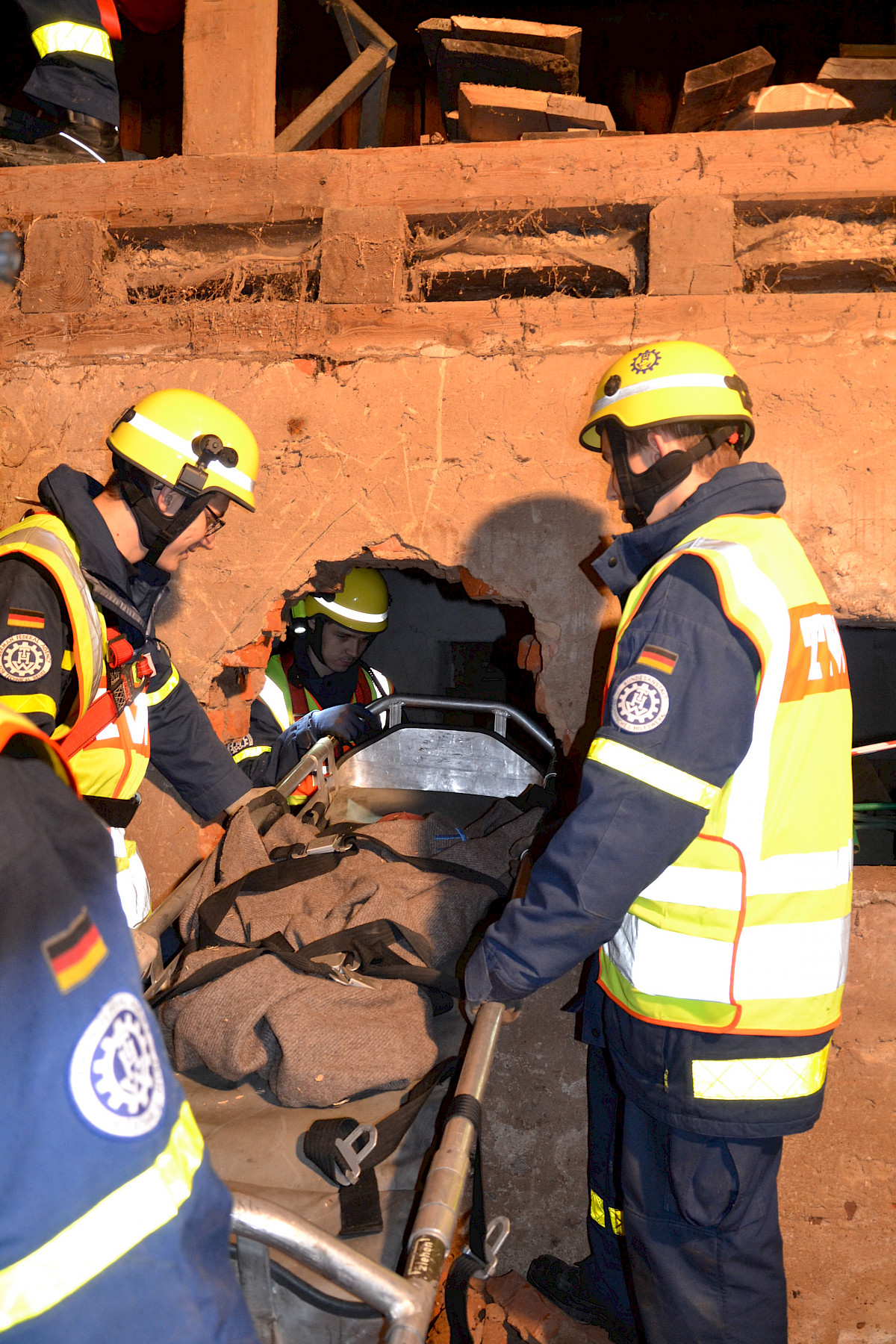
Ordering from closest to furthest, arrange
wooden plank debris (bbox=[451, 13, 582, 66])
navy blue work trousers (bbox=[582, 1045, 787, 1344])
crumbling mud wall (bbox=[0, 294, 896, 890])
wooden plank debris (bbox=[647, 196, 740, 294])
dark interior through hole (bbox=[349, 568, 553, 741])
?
navy blue work trousers (bbox=[582, 1045, 787, 1344]) → crumbling mud wall (bbox=[0, 294, 896, 890]) → wooden plank debris (bbox=[647, 196, 740, 294]) → wooden plank debris (bbox=[451, 13, 582, 66]) → dark interior through hole (bbox=[349, 568, 553, 741])

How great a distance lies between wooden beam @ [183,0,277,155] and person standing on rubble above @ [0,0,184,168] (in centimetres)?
49

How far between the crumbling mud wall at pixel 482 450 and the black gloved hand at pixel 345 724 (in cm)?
85

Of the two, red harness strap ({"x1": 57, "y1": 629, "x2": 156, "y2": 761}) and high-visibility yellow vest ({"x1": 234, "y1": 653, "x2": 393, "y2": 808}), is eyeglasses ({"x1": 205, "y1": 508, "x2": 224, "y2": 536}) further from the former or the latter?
high-visibility yellow vest ({"x1": 234, "y1": 653, "x2": 393, "y2": 808})

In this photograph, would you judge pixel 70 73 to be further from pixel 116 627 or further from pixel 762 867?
pixel 762 867

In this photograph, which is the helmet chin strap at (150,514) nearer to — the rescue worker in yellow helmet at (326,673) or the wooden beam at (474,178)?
the wooden beam at (474,178)

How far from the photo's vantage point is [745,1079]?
1.65m

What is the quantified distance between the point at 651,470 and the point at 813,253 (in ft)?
4.84

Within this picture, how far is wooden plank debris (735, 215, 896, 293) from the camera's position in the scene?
9.17ft

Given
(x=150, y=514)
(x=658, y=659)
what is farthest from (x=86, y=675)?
(x=658, y=659)

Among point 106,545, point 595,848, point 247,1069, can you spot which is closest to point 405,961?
point 247,1069

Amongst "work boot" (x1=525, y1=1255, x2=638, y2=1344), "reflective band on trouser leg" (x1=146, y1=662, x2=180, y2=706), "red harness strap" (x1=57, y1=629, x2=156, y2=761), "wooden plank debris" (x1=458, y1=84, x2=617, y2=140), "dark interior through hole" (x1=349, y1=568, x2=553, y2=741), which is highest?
"wooden plank debris" (x1=458, y1=84, x2=617, y2=140)

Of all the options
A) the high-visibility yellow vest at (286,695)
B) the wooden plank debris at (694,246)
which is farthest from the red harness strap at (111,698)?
the wooden plank debris at (694,246)

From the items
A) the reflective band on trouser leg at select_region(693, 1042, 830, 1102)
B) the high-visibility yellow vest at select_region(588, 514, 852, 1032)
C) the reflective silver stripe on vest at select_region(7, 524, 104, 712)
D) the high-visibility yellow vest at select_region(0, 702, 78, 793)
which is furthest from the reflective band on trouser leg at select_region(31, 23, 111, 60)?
the reflective band on trouser leg at select_region(693, 1042, 830, 1102)

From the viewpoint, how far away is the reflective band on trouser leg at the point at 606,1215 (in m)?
2.20
